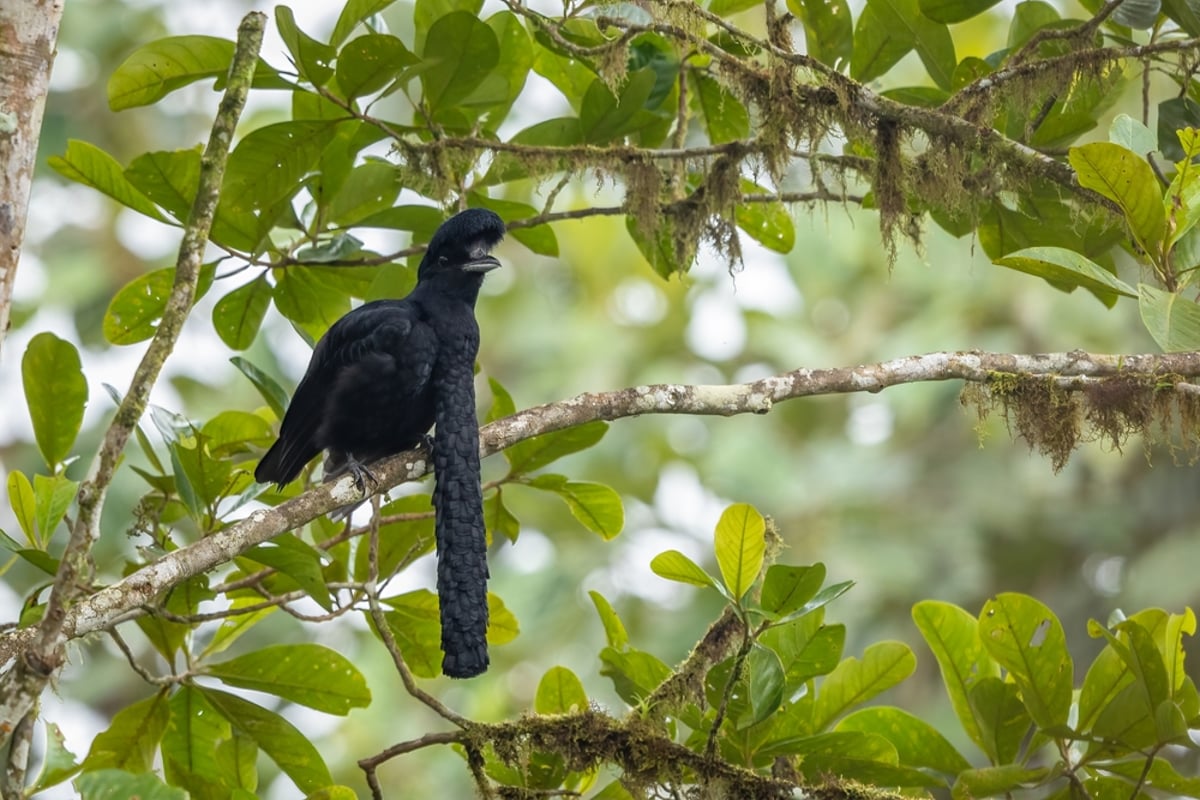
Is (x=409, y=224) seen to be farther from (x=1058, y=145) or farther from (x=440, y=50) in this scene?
(x=1058, y=145)

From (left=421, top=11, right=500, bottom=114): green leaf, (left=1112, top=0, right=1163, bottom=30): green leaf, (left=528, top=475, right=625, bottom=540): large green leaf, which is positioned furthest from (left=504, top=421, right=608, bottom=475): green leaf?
(left=1112, top=0, right=1163, bottom=30): green leaf

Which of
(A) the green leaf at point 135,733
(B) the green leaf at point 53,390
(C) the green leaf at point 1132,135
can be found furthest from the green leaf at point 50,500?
(C) the green leaf at point 1132,135

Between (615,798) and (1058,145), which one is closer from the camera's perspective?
(615,798)

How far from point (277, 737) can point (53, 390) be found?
979 mm

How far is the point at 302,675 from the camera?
10.2 ft

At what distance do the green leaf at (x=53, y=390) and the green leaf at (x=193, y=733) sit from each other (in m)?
0.66

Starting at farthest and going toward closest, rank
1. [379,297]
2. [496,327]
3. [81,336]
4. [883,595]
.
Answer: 1. [496,327]
2. [883,595]
3. [81,336]
4. [379,297]

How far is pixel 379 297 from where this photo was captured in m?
3.63

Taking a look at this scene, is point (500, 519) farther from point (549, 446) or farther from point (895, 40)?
point (895, 40)

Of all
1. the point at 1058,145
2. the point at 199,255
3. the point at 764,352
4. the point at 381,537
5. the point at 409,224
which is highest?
the point at 764,352

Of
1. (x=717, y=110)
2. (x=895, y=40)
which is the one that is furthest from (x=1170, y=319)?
Result: (x=717, y=110)

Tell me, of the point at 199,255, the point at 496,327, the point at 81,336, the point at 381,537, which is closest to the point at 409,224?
the point at 381,537

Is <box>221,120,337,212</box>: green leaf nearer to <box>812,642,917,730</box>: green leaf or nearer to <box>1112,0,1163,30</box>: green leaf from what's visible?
<box>812,642,917,730</box>: green leaf

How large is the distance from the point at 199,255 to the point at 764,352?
828 centimetres
